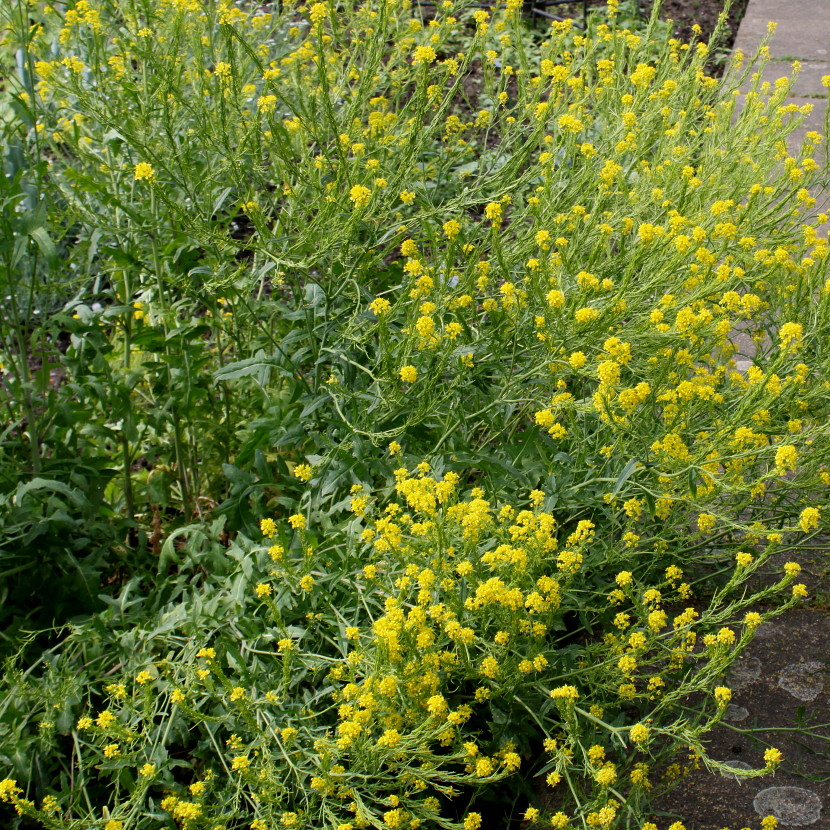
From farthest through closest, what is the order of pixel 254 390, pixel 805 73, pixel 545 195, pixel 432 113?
pixel 805 73
pixel 432 113
pixel 254 390
pixel 545 195

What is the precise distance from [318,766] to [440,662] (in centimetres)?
35

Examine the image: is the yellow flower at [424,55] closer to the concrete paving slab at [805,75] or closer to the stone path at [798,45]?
the stone path at [798,45]

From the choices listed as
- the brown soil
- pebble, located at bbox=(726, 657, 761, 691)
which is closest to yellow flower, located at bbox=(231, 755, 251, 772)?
pebble, located at bbox=(726, 657, 761, 691)

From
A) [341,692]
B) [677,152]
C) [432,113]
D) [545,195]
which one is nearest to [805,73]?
[432,113]

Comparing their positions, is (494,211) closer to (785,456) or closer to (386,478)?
(386,478)

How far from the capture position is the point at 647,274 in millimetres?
2531

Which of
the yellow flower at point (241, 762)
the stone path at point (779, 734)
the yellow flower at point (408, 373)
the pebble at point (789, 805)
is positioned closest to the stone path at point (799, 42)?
the stone path at point (779, 734)

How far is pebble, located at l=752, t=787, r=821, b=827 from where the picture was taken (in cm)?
218

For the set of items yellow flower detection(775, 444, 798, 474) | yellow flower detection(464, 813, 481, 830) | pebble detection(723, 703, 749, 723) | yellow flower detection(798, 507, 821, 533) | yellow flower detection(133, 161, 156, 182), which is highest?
yellow flower detection(133, 161, 156, 182)

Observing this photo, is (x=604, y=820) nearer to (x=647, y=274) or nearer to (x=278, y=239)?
(x=647, y=274)

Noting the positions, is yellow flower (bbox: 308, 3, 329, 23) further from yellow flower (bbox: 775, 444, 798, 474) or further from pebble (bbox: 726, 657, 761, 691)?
pebble (bbox: 726, 657, 761, 691)

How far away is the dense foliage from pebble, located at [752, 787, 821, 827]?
175 mm

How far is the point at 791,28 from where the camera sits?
6516mm

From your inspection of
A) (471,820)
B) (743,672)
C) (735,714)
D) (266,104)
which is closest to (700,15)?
(266,104)
